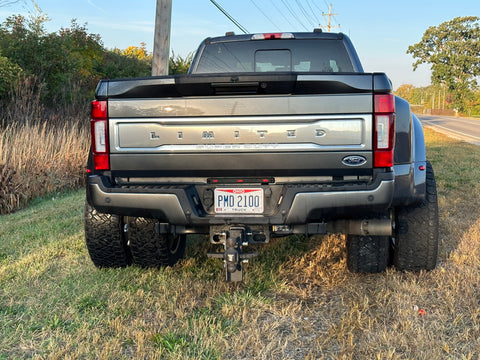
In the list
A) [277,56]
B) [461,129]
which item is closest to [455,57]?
[461,129]

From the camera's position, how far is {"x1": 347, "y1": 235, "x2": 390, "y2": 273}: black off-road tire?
3445mm

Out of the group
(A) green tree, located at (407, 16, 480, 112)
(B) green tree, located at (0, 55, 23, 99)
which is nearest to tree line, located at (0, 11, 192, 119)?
(B) green tree, located at (0, 55, 23, 99)

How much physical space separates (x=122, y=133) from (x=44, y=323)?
1253mm

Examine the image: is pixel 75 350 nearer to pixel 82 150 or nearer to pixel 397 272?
pixel 397 272

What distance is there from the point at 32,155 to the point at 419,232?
7.13 metres

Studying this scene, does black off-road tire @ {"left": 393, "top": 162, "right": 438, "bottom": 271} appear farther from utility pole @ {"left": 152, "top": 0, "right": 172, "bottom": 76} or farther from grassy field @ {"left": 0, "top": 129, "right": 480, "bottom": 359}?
utility pole @ {"left": 152, "top": 0, "right": 172, "bottom": 76}

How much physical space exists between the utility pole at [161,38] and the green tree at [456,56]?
72.9m

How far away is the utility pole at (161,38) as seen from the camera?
8.80 metres

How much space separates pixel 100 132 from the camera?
3004 mm

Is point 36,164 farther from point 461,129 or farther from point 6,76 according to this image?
point 461,129

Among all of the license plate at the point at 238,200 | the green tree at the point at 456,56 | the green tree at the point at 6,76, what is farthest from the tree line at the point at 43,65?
the green tree at the point at 456,56

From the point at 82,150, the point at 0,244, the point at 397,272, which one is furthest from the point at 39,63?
the point at 397,272

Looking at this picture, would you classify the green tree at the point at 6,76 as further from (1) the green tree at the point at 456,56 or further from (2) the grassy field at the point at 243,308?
(1) the green tree at the point at 456,56

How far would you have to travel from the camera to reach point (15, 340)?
2.72 m
